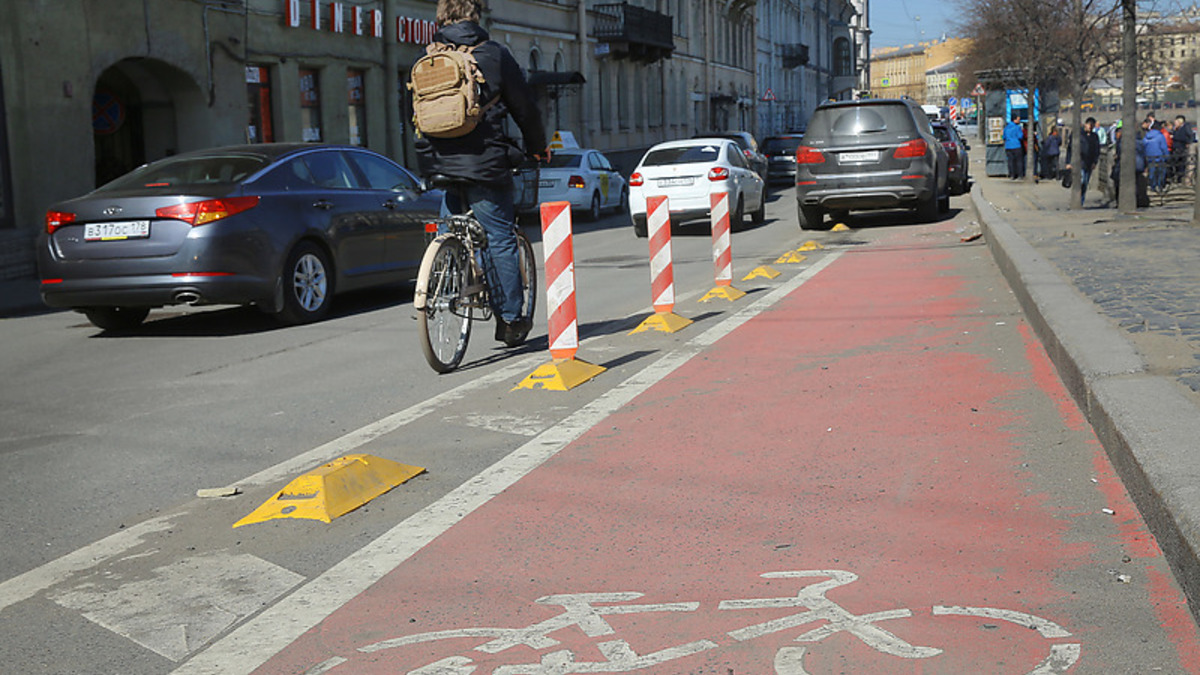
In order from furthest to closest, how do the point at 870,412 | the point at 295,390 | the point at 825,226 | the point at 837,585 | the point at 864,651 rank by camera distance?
the point at 825,226 < the point at 295,390 < the point at 870,412 < the point at 837,585 < the point at 864,651

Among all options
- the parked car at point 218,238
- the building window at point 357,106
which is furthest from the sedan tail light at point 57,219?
the building window at point 357,106

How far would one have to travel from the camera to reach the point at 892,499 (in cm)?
487

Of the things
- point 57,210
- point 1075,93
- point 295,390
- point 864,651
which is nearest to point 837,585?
point 864,651

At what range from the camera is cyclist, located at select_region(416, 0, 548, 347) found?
315 inches

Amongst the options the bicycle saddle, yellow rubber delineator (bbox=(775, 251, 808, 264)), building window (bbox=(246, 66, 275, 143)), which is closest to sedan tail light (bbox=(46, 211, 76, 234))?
the bicycle saddle

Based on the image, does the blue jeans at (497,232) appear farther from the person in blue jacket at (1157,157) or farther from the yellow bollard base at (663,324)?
the person in blue jacket at (1157,157)

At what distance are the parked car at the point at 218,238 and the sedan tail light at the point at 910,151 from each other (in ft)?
33.0

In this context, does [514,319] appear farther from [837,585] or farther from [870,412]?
[837,585]

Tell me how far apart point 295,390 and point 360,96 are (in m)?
23.8

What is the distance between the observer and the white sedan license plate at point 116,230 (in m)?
10.4

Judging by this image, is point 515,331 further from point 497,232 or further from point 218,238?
point 218,238

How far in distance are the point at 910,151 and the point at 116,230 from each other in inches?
491

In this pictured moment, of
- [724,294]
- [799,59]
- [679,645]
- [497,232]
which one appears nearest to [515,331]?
[497,232]

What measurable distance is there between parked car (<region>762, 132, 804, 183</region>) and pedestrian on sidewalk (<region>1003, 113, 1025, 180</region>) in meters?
5.96
